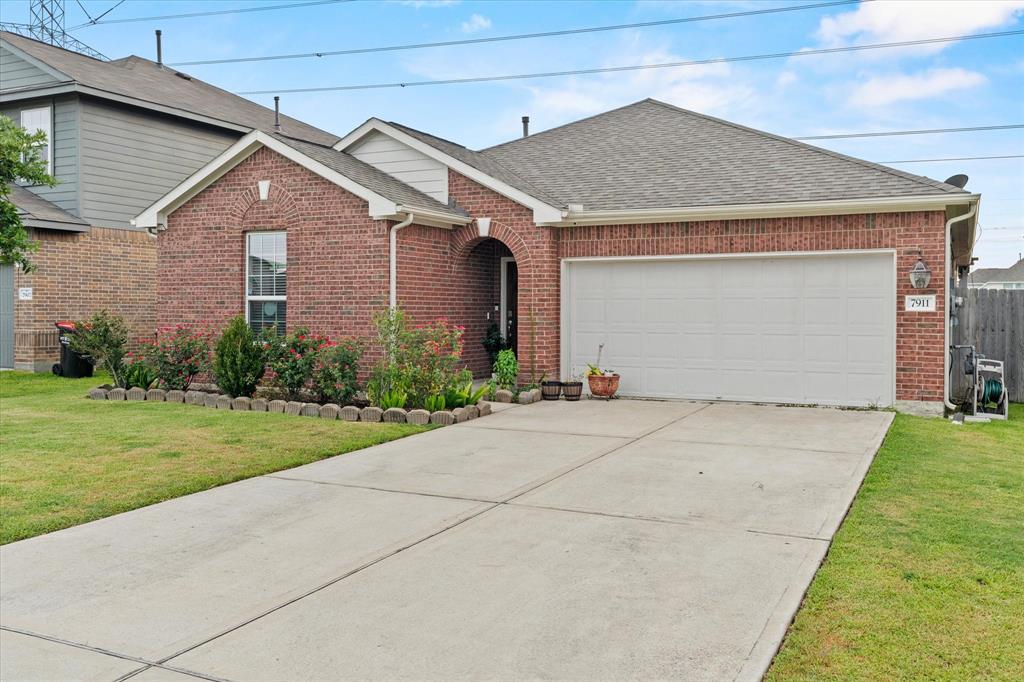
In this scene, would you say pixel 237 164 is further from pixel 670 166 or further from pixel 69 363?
pixel 670 166

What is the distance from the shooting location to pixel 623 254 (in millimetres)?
13500

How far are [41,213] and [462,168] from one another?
951cm

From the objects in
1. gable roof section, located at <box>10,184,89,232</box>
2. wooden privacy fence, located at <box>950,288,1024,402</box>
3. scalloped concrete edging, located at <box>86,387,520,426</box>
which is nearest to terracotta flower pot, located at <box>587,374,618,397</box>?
scalloped concrete edging, located at <box>86,387,520,426</box>

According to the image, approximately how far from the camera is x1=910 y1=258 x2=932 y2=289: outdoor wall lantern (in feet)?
37.8

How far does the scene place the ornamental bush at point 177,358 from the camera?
13117mm

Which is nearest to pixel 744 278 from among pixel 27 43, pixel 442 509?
pixel 442 509

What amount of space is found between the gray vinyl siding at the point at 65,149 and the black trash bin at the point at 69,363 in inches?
120

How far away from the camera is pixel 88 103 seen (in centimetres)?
1819

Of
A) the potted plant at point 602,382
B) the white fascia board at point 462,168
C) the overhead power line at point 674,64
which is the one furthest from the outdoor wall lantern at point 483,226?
the overhead power line at point 674,64

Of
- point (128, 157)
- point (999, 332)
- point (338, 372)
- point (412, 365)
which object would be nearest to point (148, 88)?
point (128, 157)

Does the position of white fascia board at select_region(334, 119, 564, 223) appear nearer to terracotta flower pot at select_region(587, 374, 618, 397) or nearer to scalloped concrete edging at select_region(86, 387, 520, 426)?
terracotta flower pot at select_region(587, 374, 618, 397)

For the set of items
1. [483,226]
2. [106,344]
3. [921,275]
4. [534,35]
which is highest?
[534,35]

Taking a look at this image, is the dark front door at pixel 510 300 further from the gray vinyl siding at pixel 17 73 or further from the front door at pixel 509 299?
the gray vinyl siding at pixel 17 73

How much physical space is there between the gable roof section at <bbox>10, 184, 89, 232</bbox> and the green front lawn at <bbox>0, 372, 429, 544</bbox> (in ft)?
17.1
